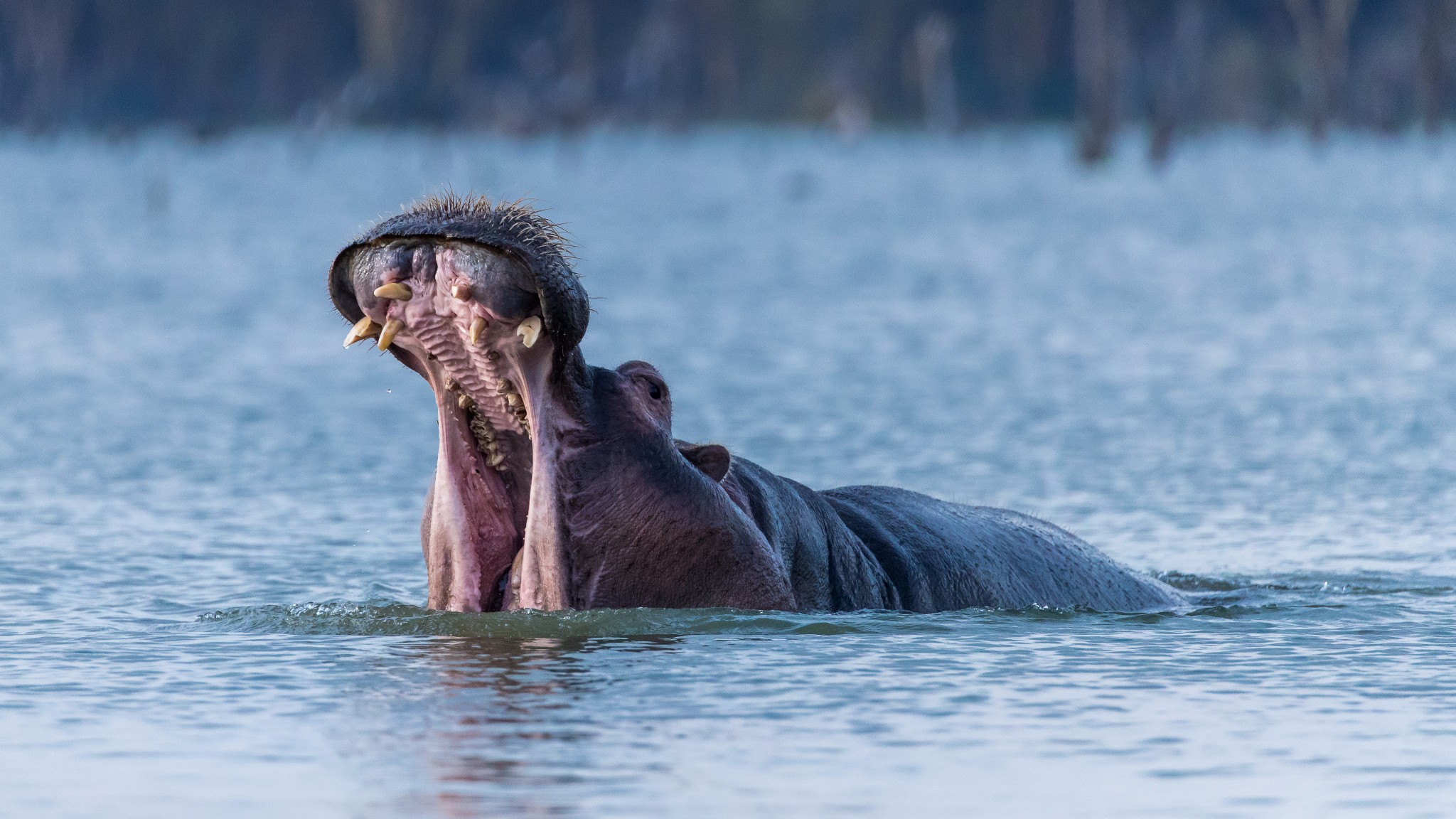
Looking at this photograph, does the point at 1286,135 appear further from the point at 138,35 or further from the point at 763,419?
the point at 763,419

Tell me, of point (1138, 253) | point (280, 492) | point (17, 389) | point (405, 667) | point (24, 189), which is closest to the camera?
point (405, 667)

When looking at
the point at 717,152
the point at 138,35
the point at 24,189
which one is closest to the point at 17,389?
the point at 24,189

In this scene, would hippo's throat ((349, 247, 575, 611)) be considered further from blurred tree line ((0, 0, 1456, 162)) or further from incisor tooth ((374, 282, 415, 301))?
blurred tree line ((0, 0, 1456, 162))

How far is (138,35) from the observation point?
366 feet

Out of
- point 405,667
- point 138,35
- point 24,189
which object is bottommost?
point 405,667

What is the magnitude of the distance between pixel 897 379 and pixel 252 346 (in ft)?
20.3

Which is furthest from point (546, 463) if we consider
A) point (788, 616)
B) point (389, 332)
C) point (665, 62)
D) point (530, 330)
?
point (665, 62)

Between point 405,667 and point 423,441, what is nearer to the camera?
point 405,667

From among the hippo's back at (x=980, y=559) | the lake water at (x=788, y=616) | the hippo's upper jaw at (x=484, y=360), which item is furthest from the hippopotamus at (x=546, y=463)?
the hippo's back at (x=980, y=559)

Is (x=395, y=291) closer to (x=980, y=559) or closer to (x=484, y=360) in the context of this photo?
(x=484, y=360)

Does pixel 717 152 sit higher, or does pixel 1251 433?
pixel 717 152

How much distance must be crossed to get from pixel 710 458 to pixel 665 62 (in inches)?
4092

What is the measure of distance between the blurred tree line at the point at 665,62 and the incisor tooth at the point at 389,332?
91.1 m

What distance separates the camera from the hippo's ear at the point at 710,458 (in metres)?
7.16
